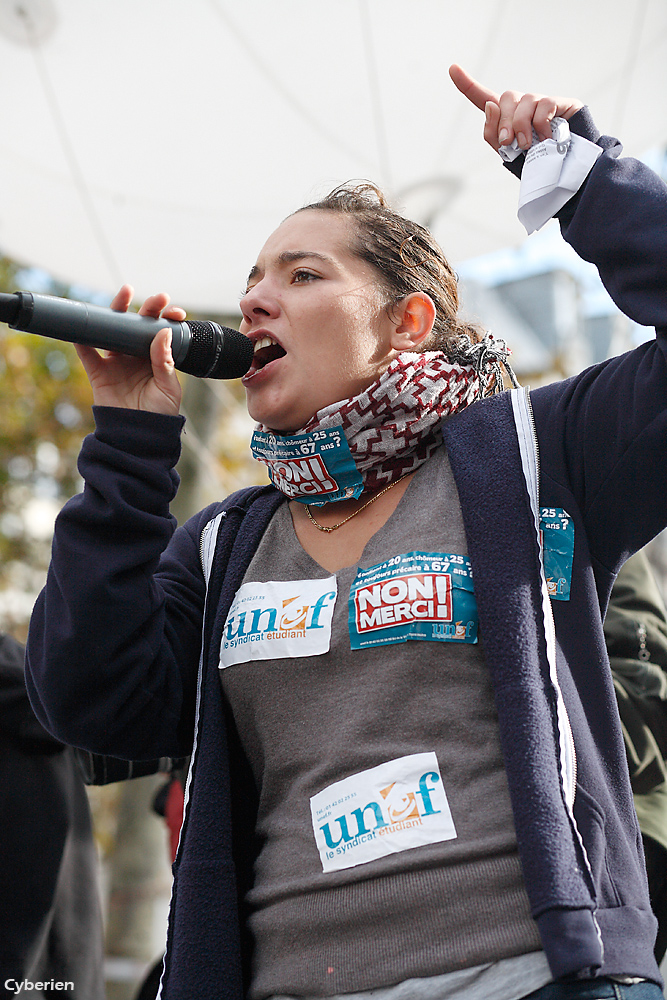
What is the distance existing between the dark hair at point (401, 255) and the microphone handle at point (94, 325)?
0.51 metres

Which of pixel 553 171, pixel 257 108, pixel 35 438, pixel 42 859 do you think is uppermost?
pixel 35 438

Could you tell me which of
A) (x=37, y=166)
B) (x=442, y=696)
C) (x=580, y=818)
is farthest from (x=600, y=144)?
(x=37, y=166)

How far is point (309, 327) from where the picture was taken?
1845mm

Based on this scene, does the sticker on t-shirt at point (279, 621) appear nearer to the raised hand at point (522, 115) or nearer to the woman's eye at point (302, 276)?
the woman's eye at point (302, 276)

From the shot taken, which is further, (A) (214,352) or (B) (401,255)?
(B) (401,255)

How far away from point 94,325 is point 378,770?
0.84 m

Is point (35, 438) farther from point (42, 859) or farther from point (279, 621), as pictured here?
point (279, 621)

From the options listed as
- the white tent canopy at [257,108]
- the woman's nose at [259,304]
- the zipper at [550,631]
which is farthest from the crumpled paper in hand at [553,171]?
the white tent canopy at [257,108]

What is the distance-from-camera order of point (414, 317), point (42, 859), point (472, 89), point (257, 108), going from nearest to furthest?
point (472, 89)
point (414, 317)
point (42, 859)
point (257, 108)

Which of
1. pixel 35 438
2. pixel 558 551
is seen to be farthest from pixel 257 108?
pixel 35 438

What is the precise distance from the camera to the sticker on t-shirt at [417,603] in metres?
1.46

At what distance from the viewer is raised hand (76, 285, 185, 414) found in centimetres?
164

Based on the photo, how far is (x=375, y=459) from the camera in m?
1.76

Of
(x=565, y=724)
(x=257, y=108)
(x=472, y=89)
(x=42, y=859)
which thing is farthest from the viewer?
(x=257, y=108)
